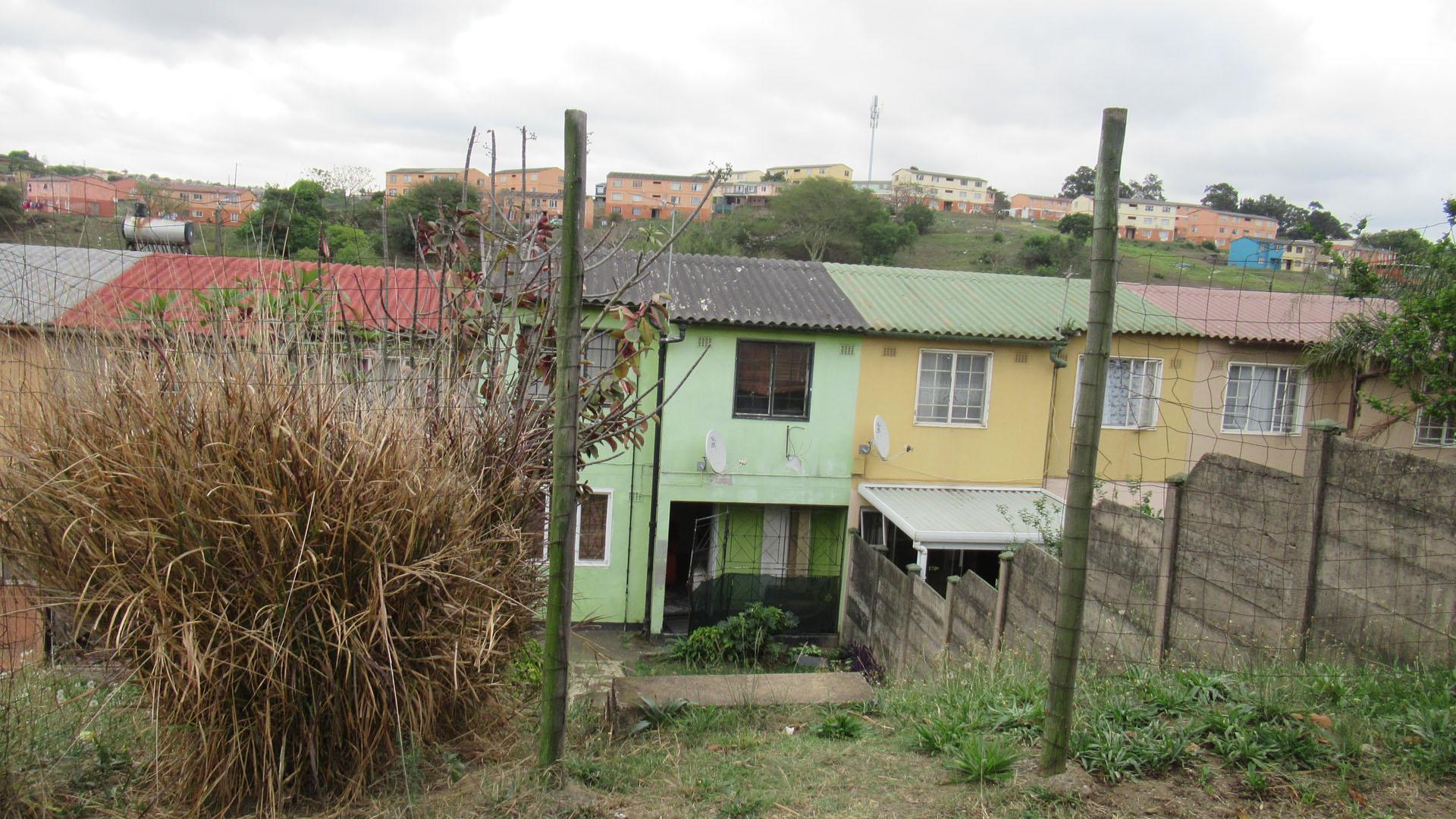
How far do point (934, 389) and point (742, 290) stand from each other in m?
3.56

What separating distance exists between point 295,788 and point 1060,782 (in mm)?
2809

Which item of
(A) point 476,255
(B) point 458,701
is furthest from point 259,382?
(A) point 476,255

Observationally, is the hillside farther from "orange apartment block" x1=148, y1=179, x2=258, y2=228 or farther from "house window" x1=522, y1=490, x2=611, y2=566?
"orange apartment block" x1=148, y1=179, x2=258, y2=228

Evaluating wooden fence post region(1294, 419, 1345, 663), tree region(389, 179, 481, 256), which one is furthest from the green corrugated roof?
wooden fence post region(1294, 419, 1345, 663)

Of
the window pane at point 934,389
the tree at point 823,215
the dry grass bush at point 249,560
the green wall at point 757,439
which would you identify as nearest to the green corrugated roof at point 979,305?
the window pane at point 934,389

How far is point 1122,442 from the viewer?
48.9 ft

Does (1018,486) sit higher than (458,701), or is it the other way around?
(458,701)

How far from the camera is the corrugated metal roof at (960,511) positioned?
488 inches

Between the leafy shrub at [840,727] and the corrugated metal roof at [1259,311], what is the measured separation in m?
10.5

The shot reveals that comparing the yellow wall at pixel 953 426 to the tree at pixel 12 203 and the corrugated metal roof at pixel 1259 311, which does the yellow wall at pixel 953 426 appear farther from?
the tree at pixel 12 203

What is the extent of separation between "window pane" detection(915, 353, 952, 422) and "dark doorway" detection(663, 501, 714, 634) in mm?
3881

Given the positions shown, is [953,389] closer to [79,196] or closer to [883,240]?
[79,196]

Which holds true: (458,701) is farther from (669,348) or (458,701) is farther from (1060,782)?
(669,348)

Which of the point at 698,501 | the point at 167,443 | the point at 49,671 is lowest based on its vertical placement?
the point at 698,501
